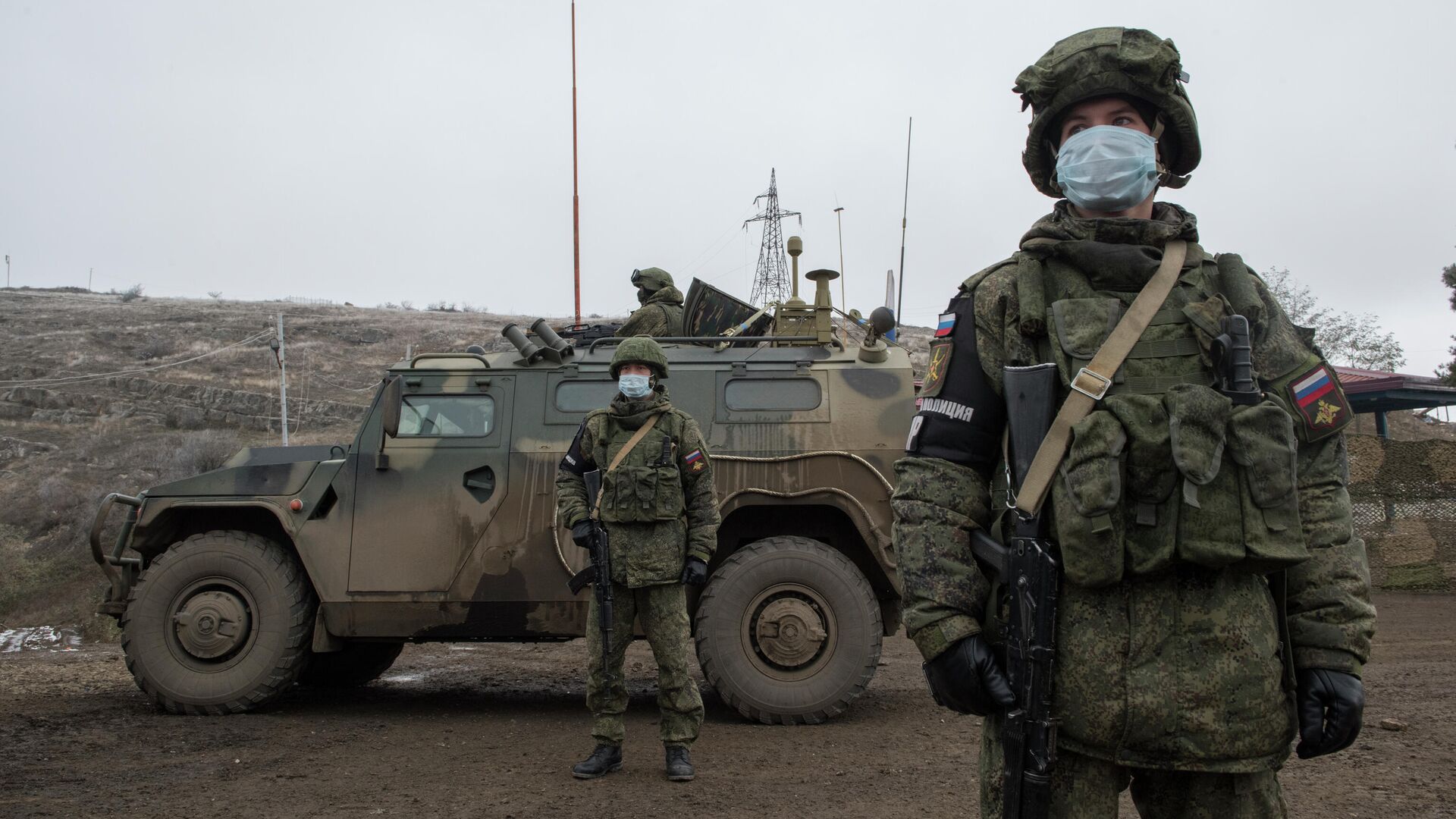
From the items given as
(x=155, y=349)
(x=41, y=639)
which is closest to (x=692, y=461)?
(x=41, y=639)

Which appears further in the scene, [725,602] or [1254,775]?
[725,602]

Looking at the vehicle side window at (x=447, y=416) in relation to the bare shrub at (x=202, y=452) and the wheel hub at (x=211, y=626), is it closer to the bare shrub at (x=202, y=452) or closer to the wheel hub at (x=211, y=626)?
the wheel hub at (x=211, y=626)

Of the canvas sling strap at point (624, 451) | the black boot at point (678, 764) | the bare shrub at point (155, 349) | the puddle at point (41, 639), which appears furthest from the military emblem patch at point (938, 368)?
the bare shrub at point (155, 349)

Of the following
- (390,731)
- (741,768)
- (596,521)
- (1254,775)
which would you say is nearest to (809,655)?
(741,768)

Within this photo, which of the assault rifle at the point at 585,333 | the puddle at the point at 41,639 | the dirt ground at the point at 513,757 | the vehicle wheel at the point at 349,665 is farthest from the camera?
the puddle at the point at 41,639

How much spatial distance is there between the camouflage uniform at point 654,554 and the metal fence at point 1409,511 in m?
9.22

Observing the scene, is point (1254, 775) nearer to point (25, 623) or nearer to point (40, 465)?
point (25, 623)

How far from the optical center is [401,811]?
456 centimetres

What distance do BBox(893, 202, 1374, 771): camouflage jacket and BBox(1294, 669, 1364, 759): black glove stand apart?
3 cm

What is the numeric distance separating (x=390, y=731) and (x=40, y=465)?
56.0 feet

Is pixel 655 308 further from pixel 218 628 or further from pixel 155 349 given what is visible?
pixel 155 349

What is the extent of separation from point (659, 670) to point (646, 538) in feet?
1.98

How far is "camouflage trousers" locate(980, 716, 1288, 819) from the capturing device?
1954 mm

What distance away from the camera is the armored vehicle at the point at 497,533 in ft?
20.8
